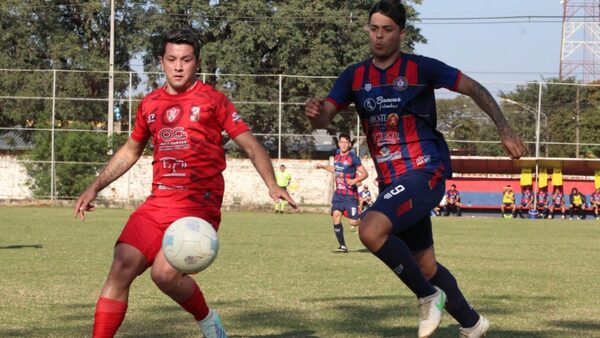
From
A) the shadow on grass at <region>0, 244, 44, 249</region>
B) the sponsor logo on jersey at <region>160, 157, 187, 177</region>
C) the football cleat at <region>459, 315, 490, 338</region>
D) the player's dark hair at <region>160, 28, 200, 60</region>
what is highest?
the player's dark hair at <region>160, 28, 200, 60</region>

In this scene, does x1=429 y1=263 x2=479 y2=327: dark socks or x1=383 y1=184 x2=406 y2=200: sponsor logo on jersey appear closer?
x1=383 y1=184 x2=406 y2=200: sponsor logo on jersey

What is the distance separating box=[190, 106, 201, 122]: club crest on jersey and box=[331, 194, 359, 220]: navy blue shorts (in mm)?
11804

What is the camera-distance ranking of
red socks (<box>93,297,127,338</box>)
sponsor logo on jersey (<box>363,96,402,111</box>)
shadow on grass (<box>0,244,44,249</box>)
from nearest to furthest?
red socks (<box>93,297,127,338</box>) → sponsor logo on jersey (<box>363,96,402,111</box>) → shadow on grass (<box>0,244,44,249</box>)

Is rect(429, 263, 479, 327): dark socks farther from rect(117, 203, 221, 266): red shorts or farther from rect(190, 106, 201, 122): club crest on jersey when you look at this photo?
rect(190, 106, 201, 122): club crest on jersey

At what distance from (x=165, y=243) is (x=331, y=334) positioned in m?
1.89

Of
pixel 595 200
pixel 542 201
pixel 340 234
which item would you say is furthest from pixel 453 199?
pixel 340 234

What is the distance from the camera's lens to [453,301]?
6516mm

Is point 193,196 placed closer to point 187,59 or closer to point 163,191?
point 163,191

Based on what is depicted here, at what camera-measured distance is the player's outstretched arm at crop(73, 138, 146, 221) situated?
250 inches

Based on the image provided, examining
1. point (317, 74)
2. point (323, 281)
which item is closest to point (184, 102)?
point (323, 281)

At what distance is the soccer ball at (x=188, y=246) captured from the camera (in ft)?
18.5

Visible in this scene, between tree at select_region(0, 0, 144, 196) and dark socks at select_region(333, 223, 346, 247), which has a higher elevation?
tree at select_region(0, 0, 144, 196)

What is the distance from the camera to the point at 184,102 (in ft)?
20.1

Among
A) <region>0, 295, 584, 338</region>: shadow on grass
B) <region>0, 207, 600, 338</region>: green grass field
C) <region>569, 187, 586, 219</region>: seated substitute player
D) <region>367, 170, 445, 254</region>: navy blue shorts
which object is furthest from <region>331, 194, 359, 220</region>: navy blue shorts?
<region>569, 187, 586, 219</region>: seated substitute player
